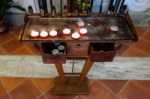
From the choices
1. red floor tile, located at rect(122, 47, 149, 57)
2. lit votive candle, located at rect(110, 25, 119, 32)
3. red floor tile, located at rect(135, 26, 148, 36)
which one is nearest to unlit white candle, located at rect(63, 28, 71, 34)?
lit votive candle, located at rect(110, 25, 119, 32)

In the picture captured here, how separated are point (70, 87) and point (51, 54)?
566 millimetres

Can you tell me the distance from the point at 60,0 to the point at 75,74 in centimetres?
75

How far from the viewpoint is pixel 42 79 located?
163 centimetres

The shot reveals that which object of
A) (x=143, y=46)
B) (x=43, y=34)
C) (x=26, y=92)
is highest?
(x=43, y=34)

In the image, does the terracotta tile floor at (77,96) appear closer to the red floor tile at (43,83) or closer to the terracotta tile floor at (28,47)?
the red floor tile at (43,83)

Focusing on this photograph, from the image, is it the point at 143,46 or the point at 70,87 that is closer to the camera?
the point at 70,87

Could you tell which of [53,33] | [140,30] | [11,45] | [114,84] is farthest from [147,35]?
[11,45]

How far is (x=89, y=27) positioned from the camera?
45.1 inches

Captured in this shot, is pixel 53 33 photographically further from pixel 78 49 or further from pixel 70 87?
pixel 70 87

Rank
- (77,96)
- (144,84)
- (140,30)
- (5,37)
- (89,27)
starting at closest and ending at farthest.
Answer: (89,27) < (77,96) < (144,84) < (5,37) < (140,30)

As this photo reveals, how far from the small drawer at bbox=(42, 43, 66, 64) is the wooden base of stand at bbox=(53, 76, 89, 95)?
470mm

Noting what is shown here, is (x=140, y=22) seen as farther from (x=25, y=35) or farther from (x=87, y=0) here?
(x=25, y=35)

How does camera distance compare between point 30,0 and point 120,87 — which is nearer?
point 120,87

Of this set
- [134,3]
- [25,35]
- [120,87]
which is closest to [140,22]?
[134,3]
